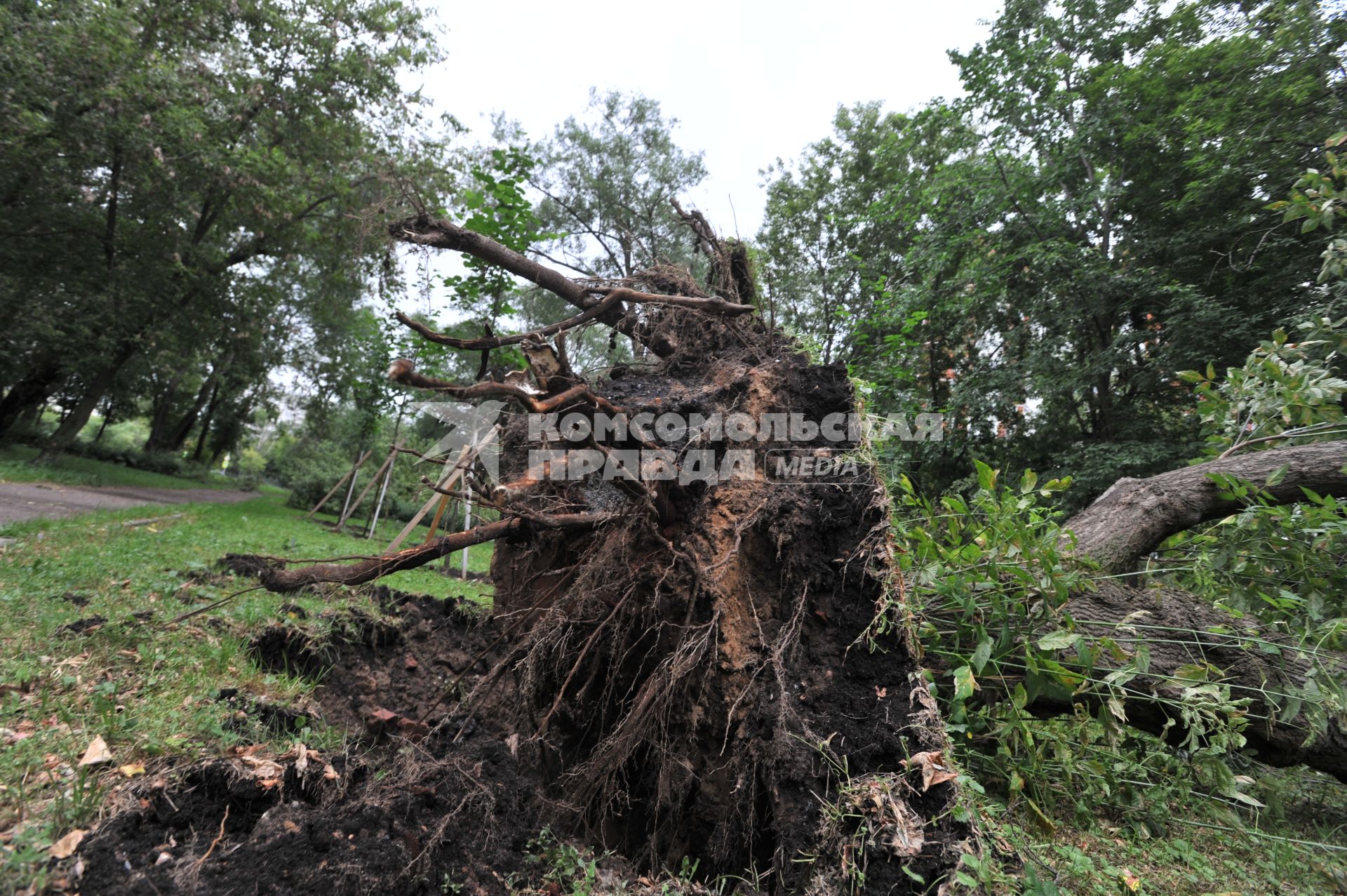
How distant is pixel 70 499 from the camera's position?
908cm

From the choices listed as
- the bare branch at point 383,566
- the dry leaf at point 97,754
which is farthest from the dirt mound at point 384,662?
the dry leaf at point 97,754

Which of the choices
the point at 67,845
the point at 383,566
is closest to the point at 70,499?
the point at 383,566

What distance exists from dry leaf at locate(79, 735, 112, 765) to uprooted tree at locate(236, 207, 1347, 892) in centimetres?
70

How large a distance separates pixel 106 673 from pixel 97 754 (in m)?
0.92

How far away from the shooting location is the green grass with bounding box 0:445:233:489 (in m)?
10.6

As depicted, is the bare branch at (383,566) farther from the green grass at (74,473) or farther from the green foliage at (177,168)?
the green grass at (74,473)

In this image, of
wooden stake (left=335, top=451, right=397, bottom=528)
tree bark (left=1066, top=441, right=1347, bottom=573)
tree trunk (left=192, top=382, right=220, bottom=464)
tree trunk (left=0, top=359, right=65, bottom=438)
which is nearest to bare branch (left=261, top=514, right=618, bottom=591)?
tree bark (left=1066, top=441, right=1347, bottom=573)

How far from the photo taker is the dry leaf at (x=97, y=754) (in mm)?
1925

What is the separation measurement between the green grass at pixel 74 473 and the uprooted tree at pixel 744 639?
12078 mm

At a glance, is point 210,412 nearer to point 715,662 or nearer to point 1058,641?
point 715,662

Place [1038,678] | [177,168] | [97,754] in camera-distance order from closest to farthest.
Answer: [97,754] < [1038,678] < [177,168]

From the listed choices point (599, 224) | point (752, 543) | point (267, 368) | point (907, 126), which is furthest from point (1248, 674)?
point (267, 368)

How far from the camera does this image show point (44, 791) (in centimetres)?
174

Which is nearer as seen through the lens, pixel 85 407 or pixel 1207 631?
pixel 1207 631
